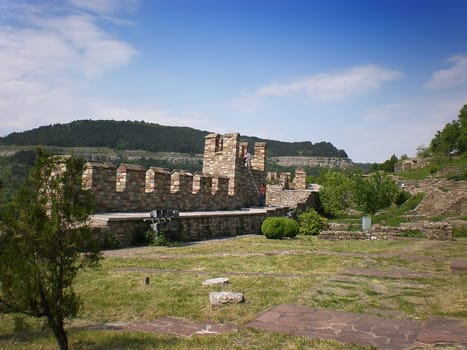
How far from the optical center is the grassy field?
4266 millimetres

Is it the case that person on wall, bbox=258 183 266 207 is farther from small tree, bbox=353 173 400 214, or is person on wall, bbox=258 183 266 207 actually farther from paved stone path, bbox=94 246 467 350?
paved stone path, bbox=94 246 467 350

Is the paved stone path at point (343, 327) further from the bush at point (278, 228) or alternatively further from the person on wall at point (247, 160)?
the person on wall at point (247, 160)

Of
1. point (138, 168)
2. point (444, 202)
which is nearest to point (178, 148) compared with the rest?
point (444, 202)

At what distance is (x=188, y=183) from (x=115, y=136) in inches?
3581

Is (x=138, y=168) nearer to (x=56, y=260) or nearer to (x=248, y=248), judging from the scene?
(x=248, y=248)

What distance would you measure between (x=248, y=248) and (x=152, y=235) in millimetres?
2773

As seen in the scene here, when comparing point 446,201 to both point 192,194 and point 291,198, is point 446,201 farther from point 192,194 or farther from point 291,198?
point 192,194

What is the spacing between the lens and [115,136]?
335 ft

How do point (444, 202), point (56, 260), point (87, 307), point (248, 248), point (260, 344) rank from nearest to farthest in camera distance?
point (56, 260) < point (260, 344) < point (87, 307) < point (248, 248) < point (444, 202)

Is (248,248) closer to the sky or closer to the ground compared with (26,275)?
closer to the ground

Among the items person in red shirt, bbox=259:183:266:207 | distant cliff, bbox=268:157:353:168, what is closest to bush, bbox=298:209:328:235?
person in red shirt, bbox=259:183:266:207

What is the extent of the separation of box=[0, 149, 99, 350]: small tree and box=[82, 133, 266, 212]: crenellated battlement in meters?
4.10

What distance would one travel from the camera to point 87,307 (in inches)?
215

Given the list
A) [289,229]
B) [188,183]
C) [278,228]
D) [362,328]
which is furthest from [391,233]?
[362,328]
